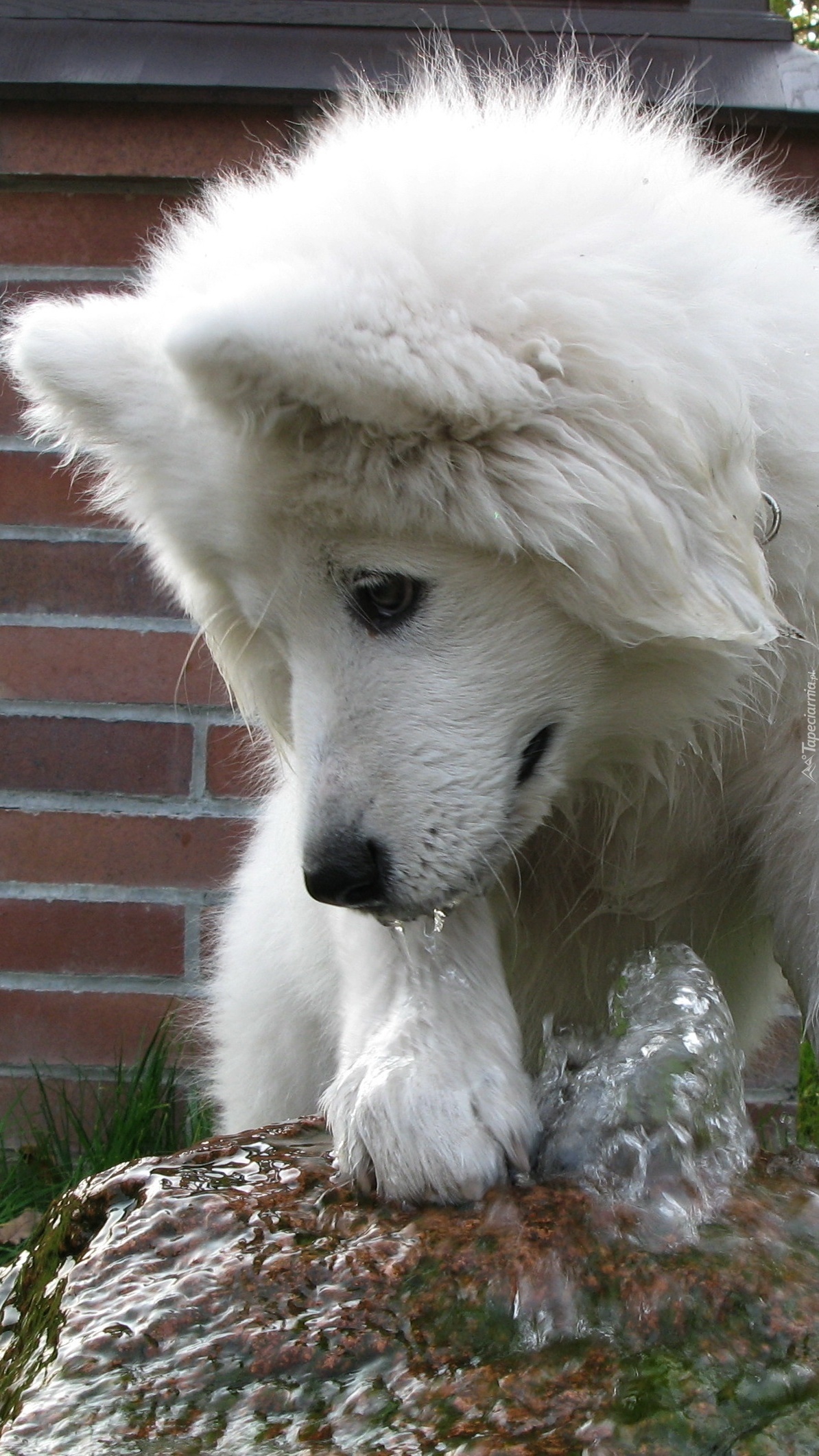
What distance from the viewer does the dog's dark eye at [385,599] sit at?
73.2 inches

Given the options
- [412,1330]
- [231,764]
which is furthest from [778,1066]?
[412,1330]

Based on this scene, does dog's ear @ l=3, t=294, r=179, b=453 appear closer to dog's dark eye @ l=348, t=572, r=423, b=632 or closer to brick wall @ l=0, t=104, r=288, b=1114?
dog's dark eye @ l=348, t=572, r=423, b=632

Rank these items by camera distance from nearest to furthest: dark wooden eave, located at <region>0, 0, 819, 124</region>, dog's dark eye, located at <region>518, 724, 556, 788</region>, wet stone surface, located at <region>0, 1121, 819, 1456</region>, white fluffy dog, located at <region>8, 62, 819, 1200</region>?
wet stone surface, located at <region>0, 1121, 819, 1456</region> < white fluffy dog, located at <region>8, 62, 819, 1200</region> < dog's dark eye, located at <region>518, 724, 556, 788</region> < dark wooden eave, located at <region>0, 0, 819, 124</region>

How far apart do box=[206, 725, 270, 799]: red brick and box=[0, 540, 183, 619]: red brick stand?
32 centimetres

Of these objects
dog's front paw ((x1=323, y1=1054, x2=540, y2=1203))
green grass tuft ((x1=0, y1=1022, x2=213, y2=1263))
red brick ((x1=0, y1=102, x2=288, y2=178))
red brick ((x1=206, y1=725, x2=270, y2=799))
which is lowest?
green grass tuft ((x1=0, y1=1022, x2=213, y2=1263))

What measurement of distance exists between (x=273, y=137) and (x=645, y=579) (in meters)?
2.15

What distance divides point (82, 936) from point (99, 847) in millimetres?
216

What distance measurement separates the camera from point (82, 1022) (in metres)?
3.62

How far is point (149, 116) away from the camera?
3498 millimetres

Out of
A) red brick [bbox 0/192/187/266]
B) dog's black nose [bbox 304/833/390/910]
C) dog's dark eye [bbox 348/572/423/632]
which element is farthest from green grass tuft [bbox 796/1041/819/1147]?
red brick [bbox 0/192/187/266]

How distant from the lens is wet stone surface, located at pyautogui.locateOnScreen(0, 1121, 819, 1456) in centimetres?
136

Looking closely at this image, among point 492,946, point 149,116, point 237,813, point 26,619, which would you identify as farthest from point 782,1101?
point 149,116

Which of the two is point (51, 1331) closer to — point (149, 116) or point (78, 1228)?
point (78, 1228)

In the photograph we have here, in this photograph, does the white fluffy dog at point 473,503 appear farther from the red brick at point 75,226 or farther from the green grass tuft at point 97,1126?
the red brick at point 75,226
